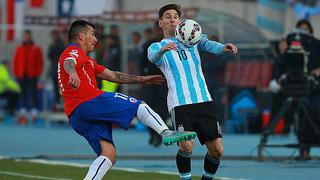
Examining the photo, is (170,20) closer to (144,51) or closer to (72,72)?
(72,72)

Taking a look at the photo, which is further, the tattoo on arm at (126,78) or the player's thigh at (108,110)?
the tattoo on arm at (126,78)

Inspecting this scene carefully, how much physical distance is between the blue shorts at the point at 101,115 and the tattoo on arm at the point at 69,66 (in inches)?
15.6

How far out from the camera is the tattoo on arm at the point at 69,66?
474 inches

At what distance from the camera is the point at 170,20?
42.7 feet

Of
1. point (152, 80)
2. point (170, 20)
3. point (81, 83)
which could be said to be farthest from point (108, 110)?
point (170, 20)

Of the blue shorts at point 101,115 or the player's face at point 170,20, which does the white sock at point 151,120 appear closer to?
the blue shorts at point 101,115

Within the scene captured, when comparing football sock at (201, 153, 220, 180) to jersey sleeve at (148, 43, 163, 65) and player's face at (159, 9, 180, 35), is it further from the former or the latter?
player's face at (159, 9, 180, 35)

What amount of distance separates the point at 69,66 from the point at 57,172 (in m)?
4.77

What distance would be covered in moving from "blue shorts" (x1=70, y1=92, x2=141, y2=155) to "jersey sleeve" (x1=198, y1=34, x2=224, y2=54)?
121 centimetres

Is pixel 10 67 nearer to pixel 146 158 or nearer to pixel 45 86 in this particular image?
pixel 45 86

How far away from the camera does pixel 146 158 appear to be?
19.8 metres

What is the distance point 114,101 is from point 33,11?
1002 inches

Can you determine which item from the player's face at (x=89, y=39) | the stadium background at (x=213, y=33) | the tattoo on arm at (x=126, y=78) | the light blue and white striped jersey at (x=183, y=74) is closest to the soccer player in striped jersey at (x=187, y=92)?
the light blue and white striped jersey at (x=183, y=74)

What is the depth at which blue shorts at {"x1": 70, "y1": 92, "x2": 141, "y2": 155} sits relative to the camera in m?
12.2
